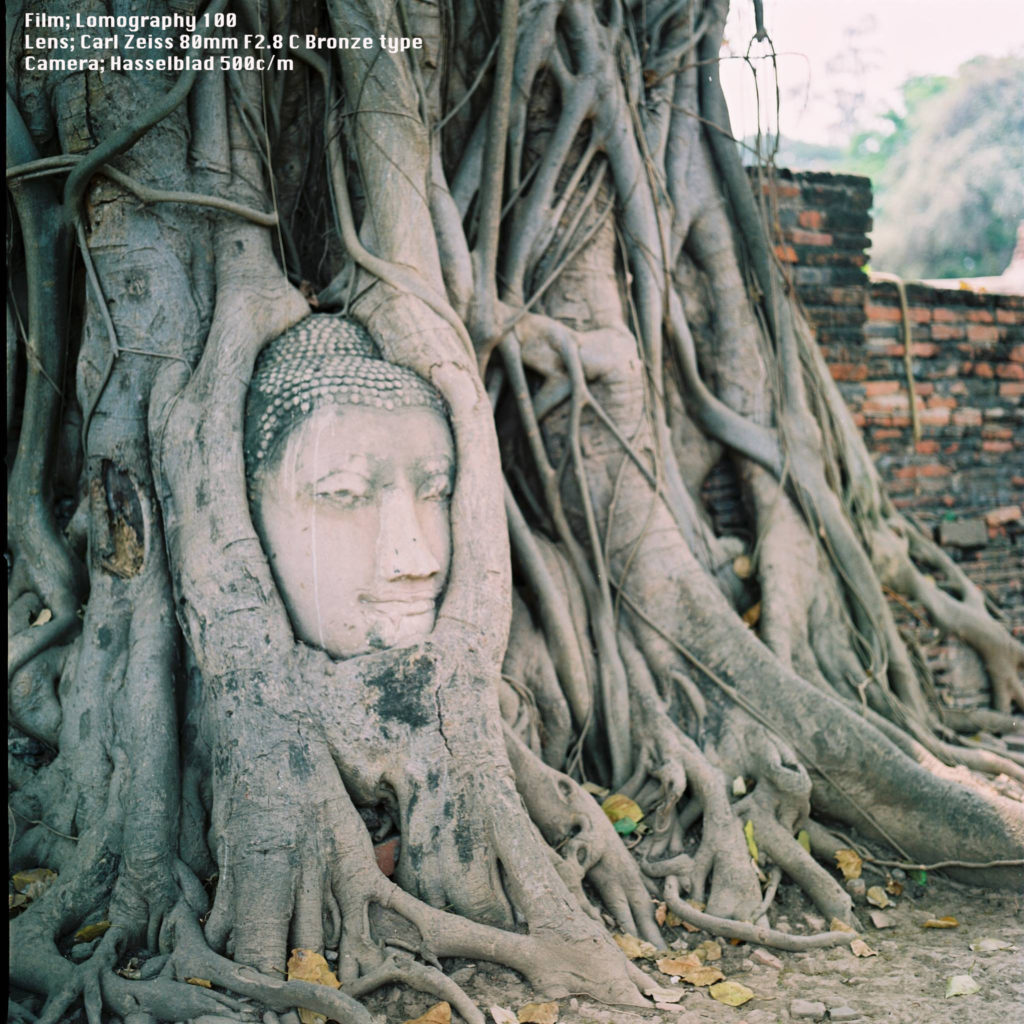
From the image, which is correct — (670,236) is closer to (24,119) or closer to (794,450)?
(794,450)

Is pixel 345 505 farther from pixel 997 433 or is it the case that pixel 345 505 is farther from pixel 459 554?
pixel 997 433

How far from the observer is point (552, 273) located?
3703 mm

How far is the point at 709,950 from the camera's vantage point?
270cm

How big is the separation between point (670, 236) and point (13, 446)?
98.3 inches

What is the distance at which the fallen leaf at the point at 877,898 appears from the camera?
9.84 ft

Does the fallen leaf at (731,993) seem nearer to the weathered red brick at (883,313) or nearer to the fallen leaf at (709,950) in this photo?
the fallen leaf at (709,950)

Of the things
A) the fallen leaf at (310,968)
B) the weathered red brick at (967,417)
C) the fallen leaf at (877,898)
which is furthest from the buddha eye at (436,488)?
the weathered red brick at (967,417)

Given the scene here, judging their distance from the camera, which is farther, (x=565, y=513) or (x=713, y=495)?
(x=713, y=495)

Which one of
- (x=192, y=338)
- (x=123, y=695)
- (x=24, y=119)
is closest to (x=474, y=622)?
(x=123, y=695)

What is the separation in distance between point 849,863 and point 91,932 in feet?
6.78

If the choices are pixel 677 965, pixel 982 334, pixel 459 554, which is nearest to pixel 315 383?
pixel 459 554

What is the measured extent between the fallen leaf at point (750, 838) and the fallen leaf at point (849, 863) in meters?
0.27

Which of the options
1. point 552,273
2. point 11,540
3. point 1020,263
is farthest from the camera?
point 1020,263

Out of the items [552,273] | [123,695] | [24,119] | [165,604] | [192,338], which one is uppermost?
[24,119]
